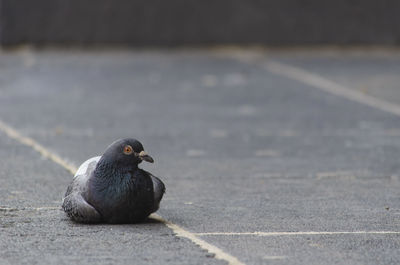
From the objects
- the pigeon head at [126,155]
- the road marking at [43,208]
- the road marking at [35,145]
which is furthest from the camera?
the road marking at [35,145]

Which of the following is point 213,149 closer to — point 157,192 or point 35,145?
point 35,145

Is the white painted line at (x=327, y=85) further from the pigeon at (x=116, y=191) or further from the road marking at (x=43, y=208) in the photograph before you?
the pigeon at (x=116, y=191)

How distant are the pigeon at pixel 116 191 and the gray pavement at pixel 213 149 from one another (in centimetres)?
10

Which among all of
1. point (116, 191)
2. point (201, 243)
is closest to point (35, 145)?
point (116, 191)

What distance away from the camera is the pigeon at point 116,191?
26.7 feet

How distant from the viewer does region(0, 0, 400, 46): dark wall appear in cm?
2242

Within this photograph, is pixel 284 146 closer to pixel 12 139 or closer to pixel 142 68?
pixel 12 139

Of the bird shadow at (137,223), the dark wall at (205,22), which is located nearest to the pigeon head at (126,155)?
the bird shadow at (137,223)

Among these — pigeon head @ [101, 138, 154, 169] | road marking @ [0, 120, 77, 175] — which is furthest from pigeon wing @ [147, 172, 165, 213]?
road marking @ [0, 120, 77, 175]

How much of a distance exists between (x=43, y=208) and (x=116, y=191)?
1123mm

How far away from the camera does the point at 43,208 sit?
9.02 m

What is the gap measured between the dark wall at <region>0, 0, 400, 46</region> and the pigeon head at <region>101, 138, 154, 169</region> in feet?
46.9

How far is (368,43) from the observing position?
23484 mm

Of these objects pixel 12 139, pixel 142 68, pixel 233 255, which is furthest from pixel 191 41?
pixel 233 255
